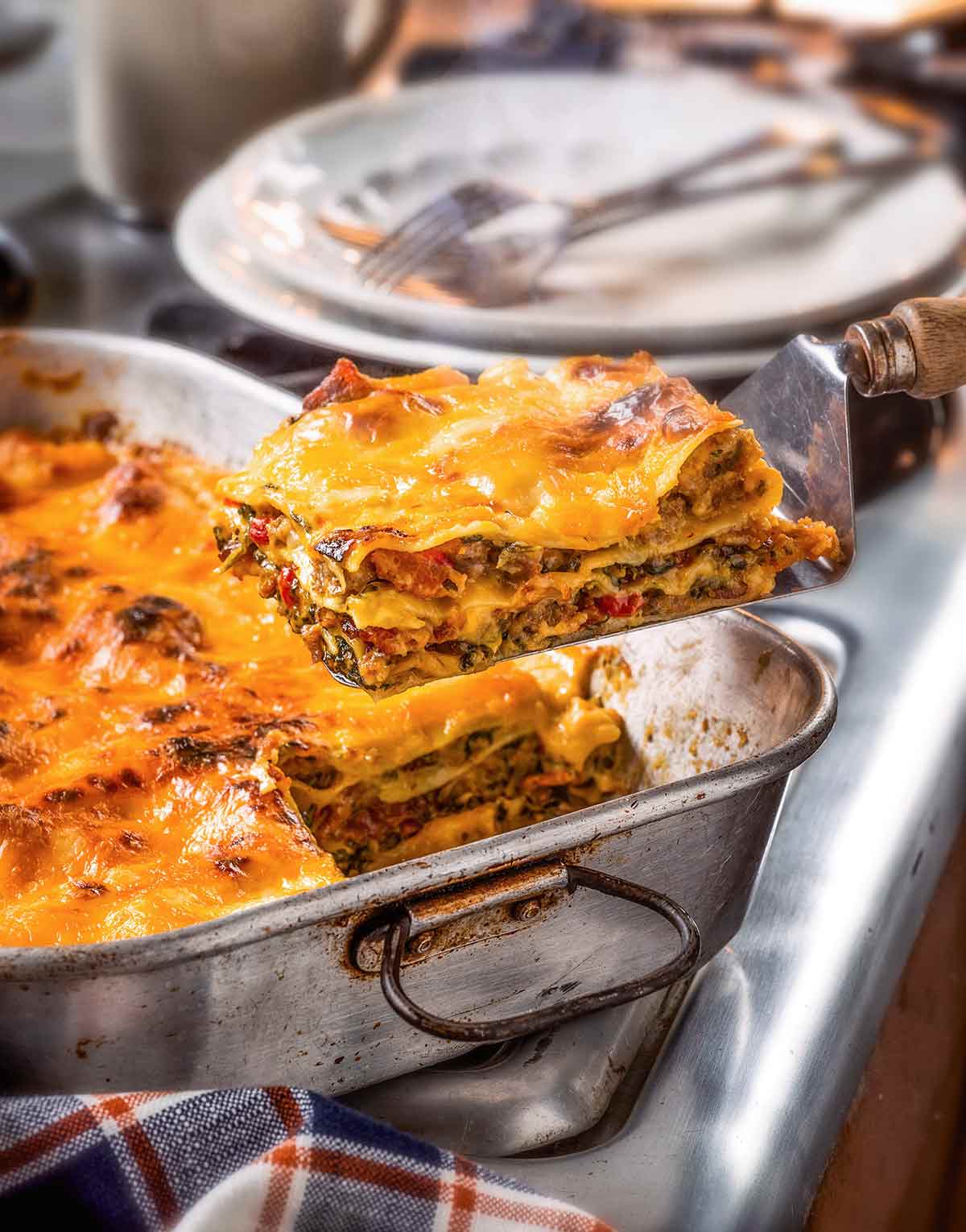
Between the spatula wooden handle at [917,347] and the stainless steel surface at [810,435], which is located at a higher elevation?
the spatula wooden handle at [917,347]

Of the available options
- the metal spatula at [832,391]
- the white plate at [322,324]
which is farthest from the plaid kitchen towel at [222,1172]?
the white plate at [322,324]

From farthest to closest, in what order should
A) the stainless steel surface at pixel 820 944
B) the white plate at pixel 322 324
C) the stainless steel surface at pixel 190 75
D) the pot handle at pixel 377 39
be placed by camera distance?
the pot handle at pixel 377 39, the stainless steel surface at pixel 190 75, the white plate at pixel 322 324, the stainless steel surface at pixel 820 944

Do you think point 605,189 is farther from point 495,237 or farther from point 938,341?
point 938,341

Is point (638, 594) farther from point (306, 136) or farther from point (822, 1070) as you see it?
point (306, 136)

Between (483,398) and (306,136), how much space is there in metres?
1.25

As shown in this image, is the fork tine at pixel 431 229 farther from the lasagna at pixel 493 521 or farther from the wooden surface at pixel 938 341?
the wooden surface at pixel 938 341

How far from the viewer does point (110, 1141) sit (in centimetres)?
81

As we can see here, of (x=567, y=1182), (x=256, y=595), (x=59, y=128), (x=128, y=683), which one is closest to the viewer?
(x=567, y=1182)

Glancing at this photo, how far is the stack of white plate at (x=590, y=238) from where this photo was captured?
1701mm

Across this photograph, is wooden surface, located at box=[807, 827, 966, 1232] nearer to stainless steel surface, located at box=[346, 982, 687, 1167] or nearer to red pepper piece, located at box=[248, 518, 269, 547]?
stainless steel surface, located at box=[346, 982, 687, 1167]

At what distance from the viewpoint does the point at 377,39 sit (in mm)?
2486

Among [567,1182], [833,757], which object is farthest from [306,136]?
[567,1182]

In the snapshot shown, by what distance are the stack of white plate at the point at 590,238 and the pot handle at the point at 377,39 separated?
0.11 meters

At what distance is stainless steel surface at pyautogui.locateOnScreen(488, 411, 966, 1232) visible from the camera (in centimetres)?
97
